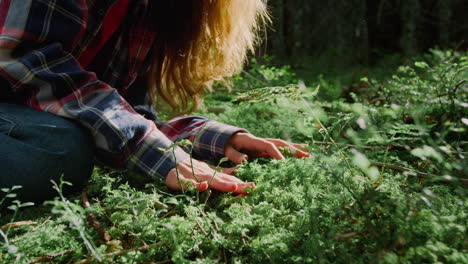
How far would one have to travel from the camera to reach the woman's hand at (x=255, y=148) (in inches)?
82.4

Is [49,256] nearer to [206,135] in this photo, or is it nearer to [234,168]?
[234,168]

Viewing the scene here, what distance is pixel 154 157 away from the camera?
6.18 feet

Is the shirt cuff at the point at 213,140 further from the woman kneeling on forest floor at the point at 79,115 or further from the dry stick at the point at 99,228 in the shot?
the dry stick at the point at 99,228

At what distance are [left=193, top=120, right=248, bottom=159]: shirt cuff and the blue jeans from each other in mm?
663

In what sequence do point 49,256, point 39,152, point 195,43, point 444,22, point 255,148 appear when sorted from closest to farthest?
point 49,256 → point 39,152 → point 255,148 → point 195,43 → point 444,22

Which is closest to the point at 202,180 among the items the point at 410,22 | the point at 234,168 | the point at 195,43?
the point at 234,168

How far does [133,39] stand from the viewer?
8.55 ft

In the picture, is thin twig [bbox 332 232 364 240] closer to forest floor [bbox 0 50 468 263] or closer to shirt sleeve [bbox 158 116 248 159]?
forest floor [bbox 0 50 468 263]

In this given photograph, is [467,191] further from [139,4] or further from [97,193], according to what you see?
[139,4]

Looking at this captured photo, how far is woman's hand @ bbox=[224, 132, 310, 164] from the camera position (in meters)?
2.09

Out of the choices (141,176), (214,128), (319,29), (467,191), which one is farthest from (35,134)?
(319,29)

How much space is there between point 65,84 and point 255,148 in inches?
42.2

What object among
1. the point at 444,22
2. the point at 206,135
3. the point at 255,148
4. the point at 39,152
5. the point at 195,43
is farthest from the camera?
the point at 444,22

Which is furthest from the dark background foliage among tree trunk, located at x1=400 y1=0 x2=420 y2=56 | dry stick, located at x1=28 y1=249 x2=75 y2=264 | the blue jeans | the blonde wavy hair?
dry stick, located at x1=28 y1=249 x2=75 y2=264
